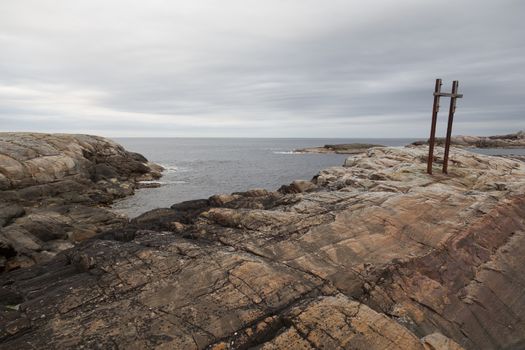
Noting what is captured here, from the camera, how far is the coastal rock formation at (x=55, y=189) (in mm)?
18138

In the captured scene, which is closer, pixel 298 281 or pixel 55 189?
pixel 298 281

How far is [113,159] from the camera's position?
50.8m

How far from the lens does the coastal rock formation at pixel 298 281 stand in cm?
832

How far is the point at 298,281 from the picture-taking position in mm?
9984

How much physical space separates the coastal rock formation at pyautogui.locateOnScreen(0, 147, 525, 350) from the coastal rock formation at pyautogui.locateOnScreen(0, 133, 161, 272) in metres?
6.51

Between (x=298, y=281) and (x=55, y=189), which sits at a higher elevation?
(x=298, y=281)

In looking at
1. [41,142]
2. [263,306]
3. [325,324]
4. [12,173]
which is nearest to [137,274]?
[263,306]

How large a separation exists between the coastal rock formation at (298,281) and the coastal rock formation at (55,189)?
6511mm

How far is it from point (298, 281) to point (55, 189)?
1181 inches

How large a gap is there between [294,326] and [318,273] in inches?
95.1

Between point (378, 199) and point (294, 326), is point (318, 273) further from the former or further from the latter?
point (378, 199)

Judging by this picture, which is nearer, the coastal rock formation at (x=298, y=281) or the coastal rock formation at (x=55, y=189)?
the coastal rock formation at (x=298, y=281)

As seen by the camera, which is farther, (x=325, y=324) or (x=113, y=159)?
(x=113, y=159)

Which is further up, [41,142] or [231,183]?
[41,142]
